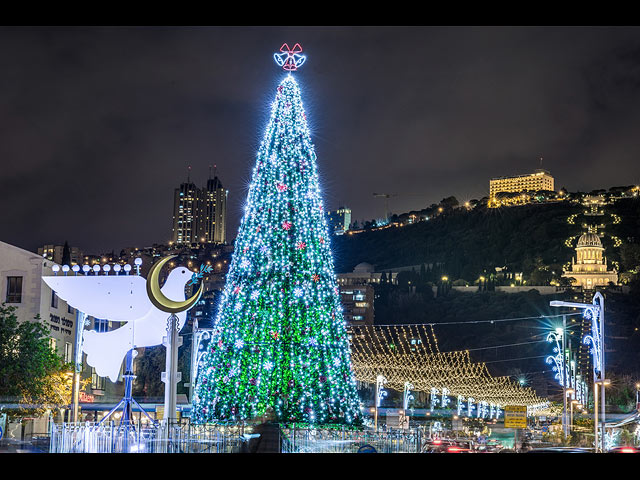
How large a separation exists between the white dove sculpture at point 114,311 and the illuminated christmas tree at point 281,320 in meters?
3.71

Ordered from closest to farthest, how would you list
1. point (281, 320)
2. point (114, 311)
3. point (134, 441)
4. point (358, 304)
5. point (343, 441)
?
point (134, 441) < point (343, 441) < point (281, 320) < point (114, 311) < point (358, 304)

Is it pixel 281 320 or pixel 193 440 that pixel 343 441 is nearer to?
pixel 193 440

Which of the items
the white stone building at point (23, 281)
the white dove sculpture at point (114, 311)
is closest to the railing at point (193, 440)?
the white dove sculpture at point (114, 311)

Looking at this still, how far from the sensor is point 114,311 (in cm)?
3197

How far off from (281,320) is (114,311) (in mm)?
7548

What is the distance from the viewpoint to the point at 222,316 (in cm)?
2769

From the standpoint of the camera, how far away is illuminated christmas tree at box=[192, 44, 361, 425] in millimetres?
26969

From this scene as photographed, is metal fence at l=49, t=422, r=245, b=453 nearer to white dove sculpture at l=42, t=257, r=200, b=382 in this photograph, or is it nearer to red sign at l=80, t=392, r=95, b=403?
white dove sculpture at l=42, t=257, r=200, b=382

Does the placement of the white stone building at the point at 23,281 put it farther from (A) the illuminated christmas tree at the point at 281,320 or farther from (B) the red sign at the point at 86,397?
(A) the illuminated christmas tree at the point at 281,320

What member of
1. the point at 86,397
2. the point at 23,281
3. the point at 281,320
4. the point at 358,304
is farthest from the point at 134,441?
the point at 358,304

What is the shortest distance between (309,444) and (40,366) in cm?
1710

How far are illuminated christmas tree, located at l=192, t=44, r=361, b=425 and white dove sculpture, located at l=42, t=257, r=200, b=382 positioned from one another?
12.2 ft

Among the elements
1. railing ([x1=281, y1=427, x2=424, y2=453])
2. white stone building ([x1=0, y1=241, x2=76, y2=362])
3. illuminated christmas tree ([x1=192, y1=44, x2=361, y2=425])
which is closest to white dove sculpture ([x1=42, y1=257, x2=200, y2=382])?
illuminated christmas tree ([x1=192, y1=44, x2=361, y2=425])
